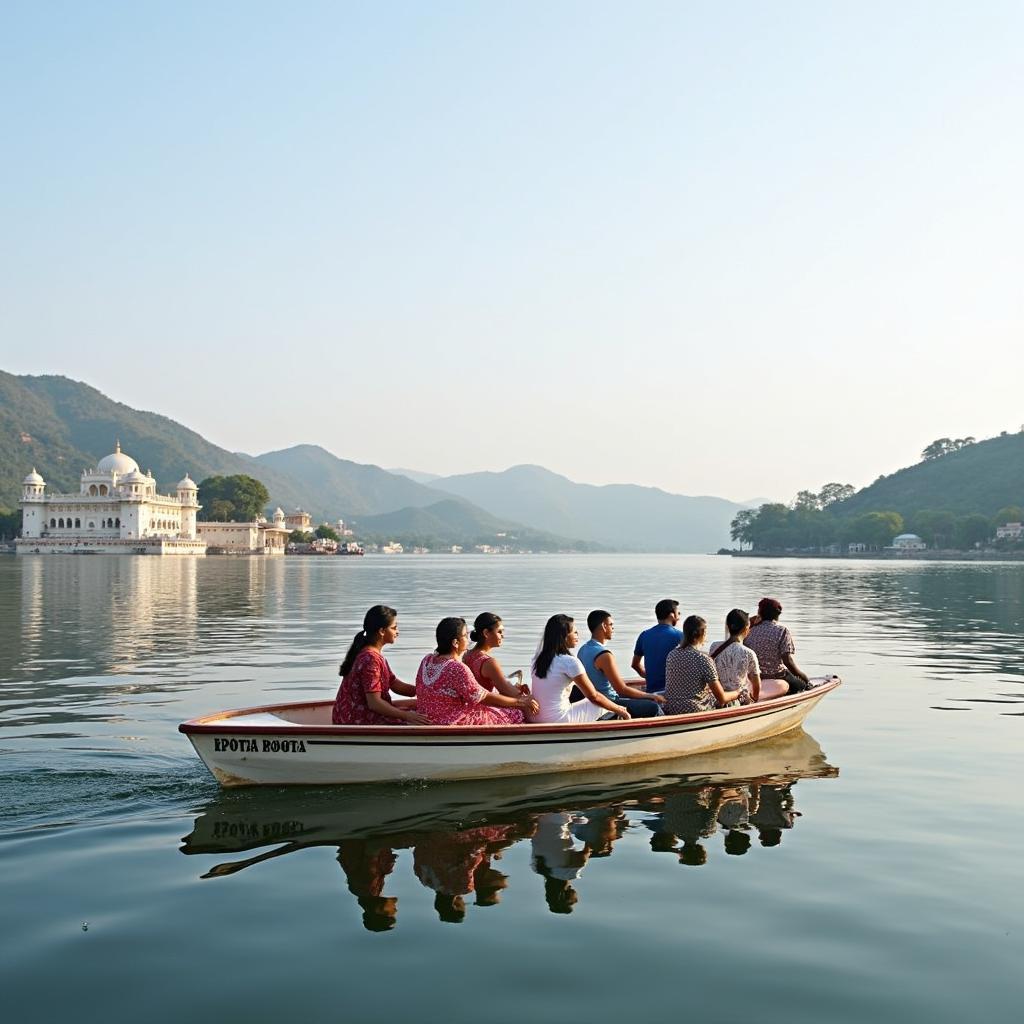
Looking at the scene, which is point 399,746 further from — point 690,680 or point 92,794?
point 690,680

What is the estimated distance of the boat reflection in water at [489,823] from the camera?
364 inches

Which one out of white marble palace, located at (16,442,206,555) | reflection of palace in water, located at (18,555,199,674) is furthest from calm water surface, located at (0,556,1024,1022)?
white marble palace, located at (16,442,206,555)

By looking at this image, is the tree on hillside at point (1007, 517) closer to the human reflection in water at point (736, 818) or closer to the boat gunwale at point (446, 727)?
the boat gunwale at point (446, 727)

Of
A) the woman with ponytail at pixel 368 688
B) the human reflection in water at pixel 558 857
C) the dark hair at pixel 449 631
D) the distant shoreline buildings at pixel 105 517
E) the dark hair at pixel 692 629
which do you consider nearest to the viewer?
the human reflection in water at pixel 558 857

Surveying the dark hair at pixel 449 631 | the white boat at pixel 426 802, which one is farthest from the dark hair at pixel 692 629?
the dark hair at pixel 449 631

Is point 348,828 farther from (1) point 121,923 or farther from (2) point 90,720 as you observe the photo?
(2) point 90,720

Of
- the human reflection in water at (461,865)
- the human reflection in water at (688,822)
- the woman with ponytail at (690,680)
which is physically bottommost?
the human reflection in water at (688,822)

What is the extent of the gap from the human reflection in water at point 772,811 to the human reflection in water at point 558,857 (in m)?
1.90

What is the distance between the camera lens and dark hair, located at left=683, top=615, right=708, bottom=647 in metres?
13.5

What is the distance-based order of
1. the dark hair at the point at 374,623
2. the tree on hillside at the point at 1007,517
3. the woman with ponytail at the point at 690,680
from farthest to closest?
1. the tree on hillside at the point at 1007,517
2. the woman with ponytail at the point at 690,680
3. the dark hair at the point at 374,623

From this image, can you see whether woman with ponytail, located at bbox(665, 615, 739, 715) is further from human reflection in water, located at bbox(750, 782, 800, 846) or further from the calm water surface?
human reflection in water, located at bbox(750, 782, 800, 846)

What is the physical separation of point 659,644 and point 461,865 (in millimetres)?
6207

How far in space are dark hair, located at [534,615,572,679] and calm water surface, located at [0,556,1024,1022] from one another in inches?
56.0

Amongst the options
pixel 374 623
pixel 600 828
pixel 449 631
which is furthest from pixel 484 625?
pixel 600 828
